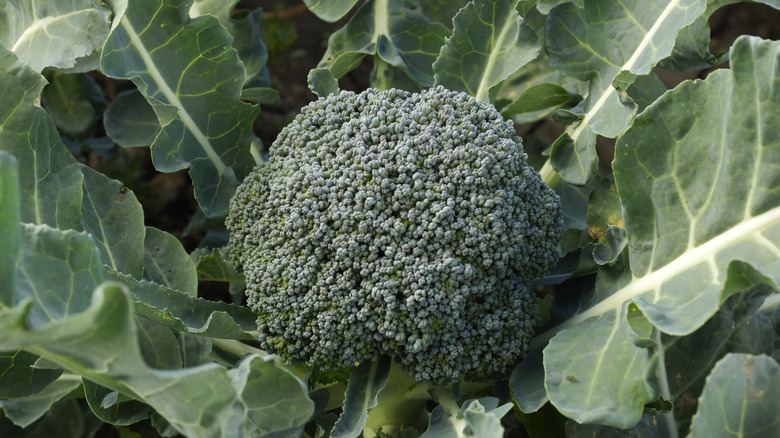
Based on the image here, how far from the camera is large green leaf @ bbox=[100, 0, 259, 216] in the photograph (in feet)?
4.18

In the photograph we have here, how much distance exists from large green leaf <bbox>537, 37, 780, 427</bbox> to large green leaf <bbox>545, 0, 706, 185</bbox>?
0.17 meters

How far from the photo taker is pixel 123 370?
0.83m

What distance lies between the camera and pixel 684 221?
3.64ft

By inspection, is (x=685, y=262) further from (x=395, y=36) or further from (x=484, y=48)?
(x=395, y=36)

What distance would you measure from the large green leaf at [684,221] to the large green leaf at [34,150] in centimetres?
86

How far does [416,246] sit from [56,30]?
0.83 metres

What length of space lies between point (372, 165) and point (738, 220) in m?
0.58

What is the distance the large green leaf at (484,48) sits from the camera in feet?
4.50

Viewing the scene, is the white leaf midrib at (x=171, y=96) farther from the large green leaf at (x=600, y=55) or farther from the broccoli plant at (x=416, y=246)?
the large green leaf at (x=600, y=55)

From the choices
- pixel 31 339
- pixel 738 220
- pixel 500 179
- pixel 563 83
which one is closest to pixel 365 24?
pixel 563 83

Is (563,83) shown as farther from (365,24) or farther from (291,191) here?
(291,191)

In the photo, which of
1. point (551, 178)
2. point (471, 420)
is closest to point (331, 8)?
point (551, 178)

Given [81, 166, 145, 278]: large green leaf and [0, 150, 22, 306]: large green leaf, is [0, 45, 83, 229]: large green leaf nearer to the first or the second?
[81, 166, 145, 278]: large green leaf

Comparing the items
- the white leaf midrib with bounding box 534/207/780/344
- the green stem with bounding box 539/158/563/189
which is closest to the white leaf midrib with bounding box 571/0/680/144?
the green stem with bounding box 539/158/563/189
